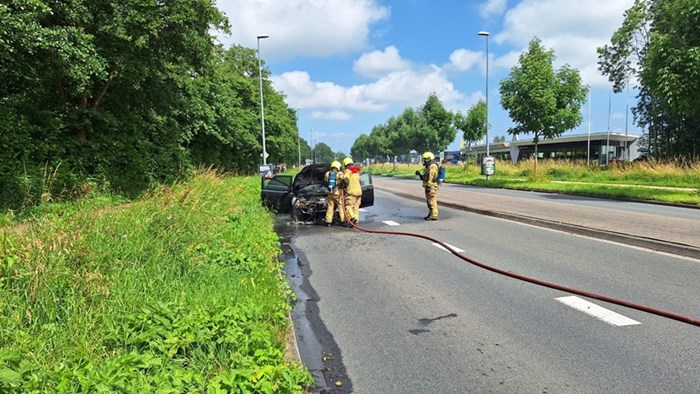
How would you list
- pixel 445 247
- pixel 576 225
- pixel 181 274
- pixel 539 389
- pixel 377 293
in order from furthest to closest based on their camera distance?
pixel 576 225 < pixel 445 247 < pixel 377 293 < pixel 181 274 < pixel 539 389

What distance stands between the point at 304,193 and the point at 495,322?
912cm

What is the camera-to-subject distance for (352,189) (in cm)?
1199

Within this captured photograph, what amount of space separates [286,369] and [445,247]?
19.3 feet

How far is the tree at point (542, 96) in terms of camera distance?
26.1m

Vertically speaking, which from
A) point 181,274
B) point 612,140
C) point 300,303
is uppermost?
point 612,140

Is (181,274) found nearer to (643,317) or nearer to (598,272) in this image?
(643,317)

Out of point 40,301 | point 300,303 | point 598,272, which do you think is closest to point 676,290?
point 598,272

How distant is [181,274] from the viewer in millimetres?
5480

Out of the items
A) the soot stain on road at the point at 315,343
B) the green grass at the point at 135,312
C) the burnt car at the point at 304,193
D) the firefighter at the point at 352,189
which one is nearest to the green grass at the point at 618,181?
the burnt car at the point at 304,193

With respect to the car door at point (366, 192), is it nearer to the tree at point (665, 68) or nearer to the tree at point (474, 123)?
the tree at point (665, 68)

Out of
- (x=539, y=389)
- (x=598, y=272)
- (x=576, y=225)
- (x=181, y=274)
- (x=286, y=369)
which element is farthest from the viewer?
(x=576, y=225)

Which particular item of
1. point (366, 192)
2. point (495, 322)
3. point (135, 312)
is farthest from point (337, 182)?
point (135, 312)

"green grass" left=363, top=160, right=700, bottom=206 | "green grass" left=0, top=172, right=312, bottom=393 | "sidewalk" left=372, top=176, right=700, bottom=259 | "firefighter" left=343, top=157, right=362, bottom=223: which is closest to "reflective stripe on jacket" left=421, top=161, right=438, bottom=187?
"firefighter" left=343, top=157, right=362, bottom=223

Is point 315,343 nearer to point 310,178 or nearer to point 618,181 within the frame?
point 310,178
